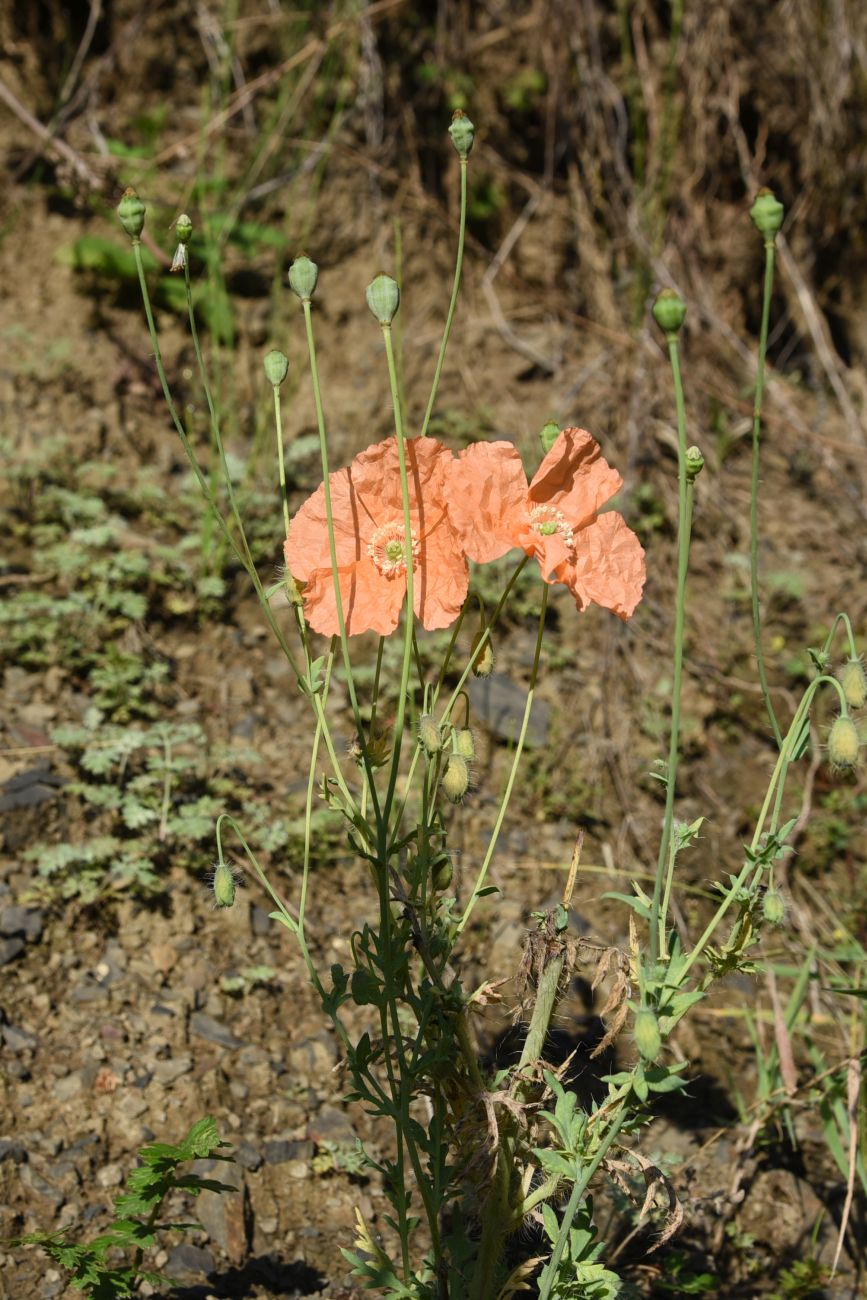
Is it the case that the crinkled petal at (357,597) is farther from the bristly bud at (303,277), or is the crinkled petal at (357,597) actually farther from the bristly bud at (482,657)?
the bristly bud at (303,277)

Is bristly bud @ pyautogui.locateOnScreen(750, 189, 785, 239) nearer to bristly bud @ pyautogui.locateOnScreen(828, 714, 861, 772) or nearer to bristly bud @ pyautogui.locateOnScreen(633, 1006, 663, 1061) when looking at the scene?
bristly bud @ pyautogui.locateOnScreen(828, 714, 861, 772)

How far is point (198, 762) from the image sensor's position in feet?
9.69

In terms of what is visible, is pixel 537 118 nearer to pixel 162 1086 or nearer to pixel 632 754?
pixel 632 754

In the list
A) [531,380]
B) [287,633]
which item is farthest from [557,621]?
[531,380]

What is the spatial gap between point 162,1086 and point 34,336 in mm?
2732

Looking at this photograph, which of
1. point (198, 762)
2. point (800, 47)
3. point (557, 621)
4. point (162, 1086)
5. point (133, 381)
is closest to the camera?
point (162, 1086)

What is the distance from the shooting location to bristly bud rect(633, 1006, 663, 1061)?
4.24ft

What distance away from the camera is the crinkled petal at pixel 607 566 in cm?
161

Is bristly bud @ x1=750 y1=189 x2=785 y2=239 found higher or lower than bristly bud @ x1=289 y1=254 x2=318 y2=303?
higher

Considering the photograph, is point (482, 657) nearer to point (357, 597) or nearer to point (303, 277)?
point (357, 597)

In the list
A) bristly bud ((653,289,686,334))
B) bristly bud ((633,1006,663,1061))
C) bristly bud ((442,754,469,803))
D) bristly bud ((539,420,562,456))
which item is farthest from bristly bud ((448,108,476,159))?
bristly bud ((633,1006,663,1061))

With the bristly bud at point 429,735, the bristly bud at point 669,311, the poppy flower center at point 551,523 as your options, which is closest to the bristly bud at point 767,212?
the bristly bud at point 669,311

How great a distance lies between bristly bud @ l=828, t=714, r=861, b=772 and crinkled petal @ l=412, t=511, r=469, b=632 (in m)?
0.48

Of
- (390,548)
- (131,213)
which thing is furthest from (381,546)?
(131,213)
